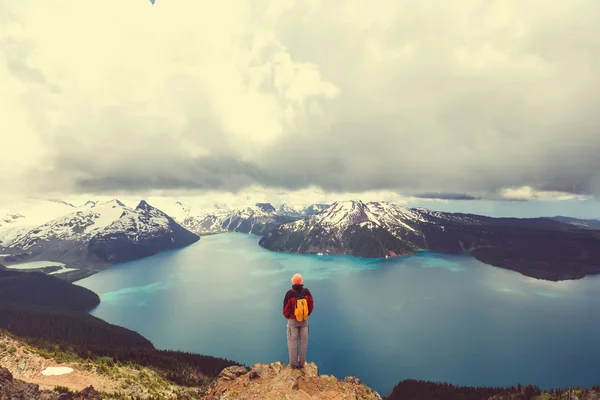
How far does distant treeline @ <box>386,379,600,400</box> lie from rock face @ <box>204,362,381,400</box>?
81.2 m

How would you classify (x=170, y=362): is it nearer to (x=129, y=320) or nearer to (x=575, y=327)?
(x=129, y=320)

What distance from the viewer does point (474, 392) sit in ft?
285

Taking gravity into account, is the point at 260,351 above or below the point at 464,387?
below

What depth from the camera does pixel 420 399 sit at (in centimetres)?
8575

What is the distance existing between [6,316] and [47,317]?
2510 cm

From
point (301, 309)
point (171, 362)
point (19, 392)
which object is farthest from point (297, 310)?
point (171, 362)

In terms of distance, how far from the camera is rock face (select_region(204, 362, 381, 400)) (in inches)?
731

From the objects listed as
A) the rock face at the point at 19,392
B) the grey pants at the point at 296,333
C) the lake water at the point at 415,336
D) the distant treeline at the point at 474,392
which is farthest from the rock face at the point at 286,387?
the lake water at the point at 415,336

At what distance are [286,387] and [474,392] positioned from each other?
102548 millimetres

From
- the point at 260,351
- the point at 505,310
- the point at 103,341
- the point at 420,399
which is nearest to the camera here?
the point at 420,399

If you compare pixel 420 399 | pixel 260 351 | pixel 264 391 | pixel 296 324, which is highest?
pixel 296 324

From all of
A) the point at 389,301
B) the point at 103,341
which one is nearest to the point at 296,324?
the point at 103,341

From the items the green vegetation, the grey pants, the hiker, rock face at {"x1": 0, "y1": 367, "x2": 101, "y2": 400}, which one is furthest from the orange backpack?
the green vegetation

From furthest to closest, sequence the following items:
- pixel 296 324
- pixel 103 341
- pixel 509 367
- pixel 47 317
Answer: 1. pixel 47 317
2. pixel 103 341
3. pixel 509 367
4. pixel 296 324
